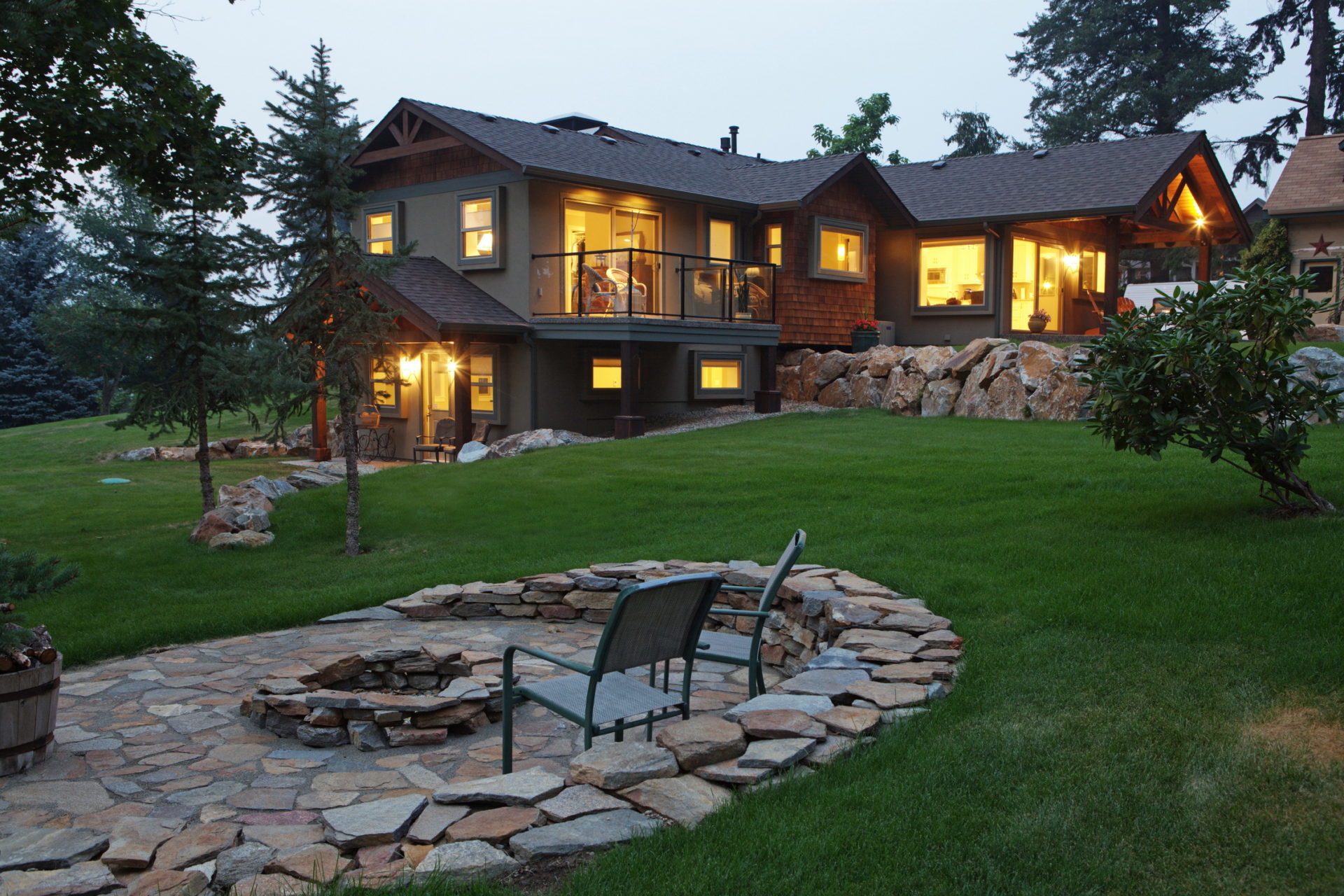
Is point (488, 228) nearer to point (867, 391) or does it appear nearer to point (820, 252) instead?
point (820, 252)

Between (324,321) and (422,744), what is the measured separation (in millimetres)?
6407

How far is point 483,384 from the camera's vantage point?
18.8 metres

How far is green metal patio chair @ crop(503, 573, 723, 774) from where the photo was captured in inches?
157

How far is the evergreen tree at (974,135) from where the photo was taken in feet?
145

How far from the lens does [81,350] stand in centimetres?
2962

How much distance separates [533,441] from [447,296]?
3.34 meters

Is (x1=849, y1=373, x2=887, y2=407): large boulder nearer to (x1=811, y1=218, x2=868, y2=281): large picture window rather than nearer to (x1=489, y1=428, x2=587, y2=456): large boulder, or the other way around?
(x1=811, y1=218, x2=868, y2=281): large picture window

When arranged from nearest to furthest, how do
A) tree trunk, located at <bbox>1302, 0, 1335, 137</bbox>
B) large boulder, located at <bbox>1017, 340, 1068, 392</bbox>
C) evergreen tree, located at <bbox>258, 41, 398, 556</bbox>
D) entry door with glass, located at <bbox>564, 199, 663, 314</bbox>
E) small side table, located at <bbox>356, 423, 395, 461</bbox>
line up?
evergreen tree, located at <bbox>258, 41, 398, 556</bbox> < large boulder, located at <bbox>1017, 340, 1068, 392</bbox> < entry door with glass, located at <bbox>564, 199, 663, 314</bbox> < small side table, located at <bbox>356, 423, 395, 461</bbox> < tree trunk, located at <bbox>1302, 0, 1335, 137</bbox>

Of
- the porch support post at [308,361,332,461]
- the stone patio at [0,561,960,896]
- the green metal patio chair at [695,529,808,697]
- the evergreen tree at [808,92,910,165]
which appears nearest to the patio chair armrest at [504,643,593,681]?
the stone patio at [0,561,960,896]

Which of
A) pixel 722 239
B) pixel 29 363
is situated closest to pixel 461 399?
pixel 722 239

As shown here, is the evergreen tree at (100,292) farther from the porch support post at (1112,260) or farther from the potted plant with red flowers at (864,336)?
the porch support post at (1112,260)

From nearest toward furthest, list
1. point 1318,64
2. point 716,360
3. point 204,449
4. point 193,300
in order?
1. point 193,300
2. point 204,449
3. point 716,360
4. point 1318,64

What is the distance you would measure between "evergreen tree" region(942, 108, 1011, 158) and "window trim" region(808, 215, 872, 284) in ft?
80.6

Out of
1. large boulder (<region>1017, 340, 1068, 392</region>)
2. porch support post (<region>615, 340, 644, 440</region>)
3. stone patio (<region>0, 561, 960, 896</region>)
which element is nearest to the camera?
stone patio (<region>0, 561, 960, 896</region>)
